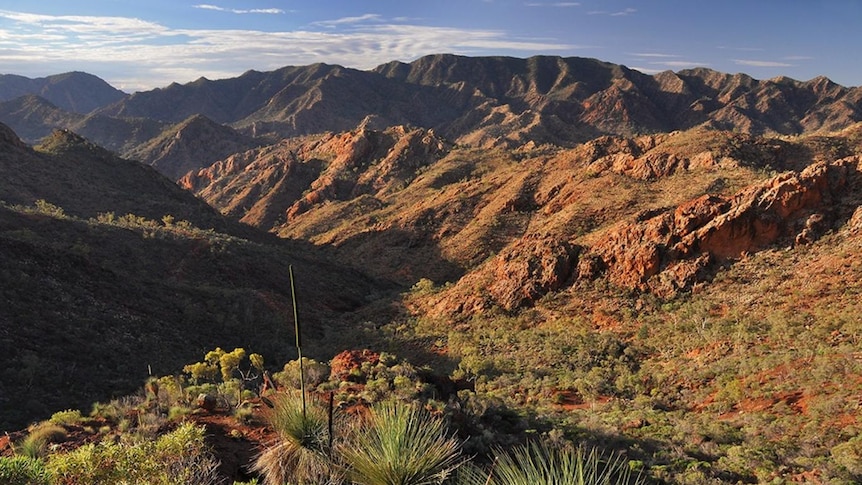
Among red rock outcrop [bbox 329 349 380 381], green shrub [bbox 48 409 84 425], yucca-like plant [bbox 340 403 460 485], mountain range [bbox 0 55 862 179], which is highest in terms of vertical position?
mountain range [bbox 0 55 862 179]

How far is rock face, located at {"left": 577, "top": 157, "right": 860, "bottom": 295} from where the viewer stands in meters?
20.7

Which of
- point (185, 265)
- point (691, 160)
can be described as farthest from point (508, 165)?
point (185, 265)

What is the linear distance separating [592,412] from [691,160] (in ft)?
94.1

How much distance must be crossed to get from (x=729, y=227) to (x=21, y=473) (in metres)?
22.9

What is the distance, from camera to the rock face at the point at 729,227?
67.9 ft

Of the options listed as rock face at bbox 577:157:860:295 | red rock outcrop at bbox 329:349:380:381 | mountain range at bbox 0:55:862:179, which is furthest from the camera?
mountain range at bbox 0:55:862:179

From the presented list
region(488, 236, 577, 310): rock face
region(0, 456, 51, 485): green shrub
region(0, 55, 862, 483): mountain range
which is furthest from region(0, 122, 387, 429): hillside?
region(0, 456, 51, 485): green shrub

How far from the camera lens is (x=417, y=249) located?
44781mm

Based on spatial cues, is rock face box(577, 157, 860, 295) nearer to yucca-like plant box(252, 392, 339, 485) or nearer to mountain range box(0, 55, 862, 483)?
mountain range box(0, 55, 862, 483)

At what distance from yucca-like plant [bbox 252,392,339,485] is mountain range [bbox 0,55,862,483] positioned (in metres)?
2.03

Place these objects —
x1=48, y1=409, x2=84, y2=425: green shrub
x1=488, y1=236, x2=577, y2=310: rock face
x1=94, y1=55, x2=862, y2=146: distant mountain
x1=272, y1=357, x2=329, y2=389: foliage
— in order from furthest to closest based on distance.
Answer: x1=94, y1=55, x2=862, y2=146: distant mountain < x1=488, y1=236, x2=577, y2=310: rock face < x1=272, y1=357, x2=329, y2=389: foliage < x1=48, y1=409, x2=84, y2=425: green shrub

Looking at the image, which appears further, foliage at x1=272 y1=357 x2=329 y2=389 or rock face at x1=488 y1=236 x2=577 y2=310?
rock face at x1=488 y1=236 x2=577 y2=310

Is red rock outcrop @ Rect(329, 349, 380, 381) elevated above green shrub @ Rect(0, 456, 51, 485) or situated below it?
below

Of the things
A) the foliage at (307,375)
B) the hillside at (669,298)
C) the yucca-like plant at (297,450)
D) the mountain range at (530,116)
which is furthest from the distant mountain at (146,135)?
the yucca-like plant at (297,450)
